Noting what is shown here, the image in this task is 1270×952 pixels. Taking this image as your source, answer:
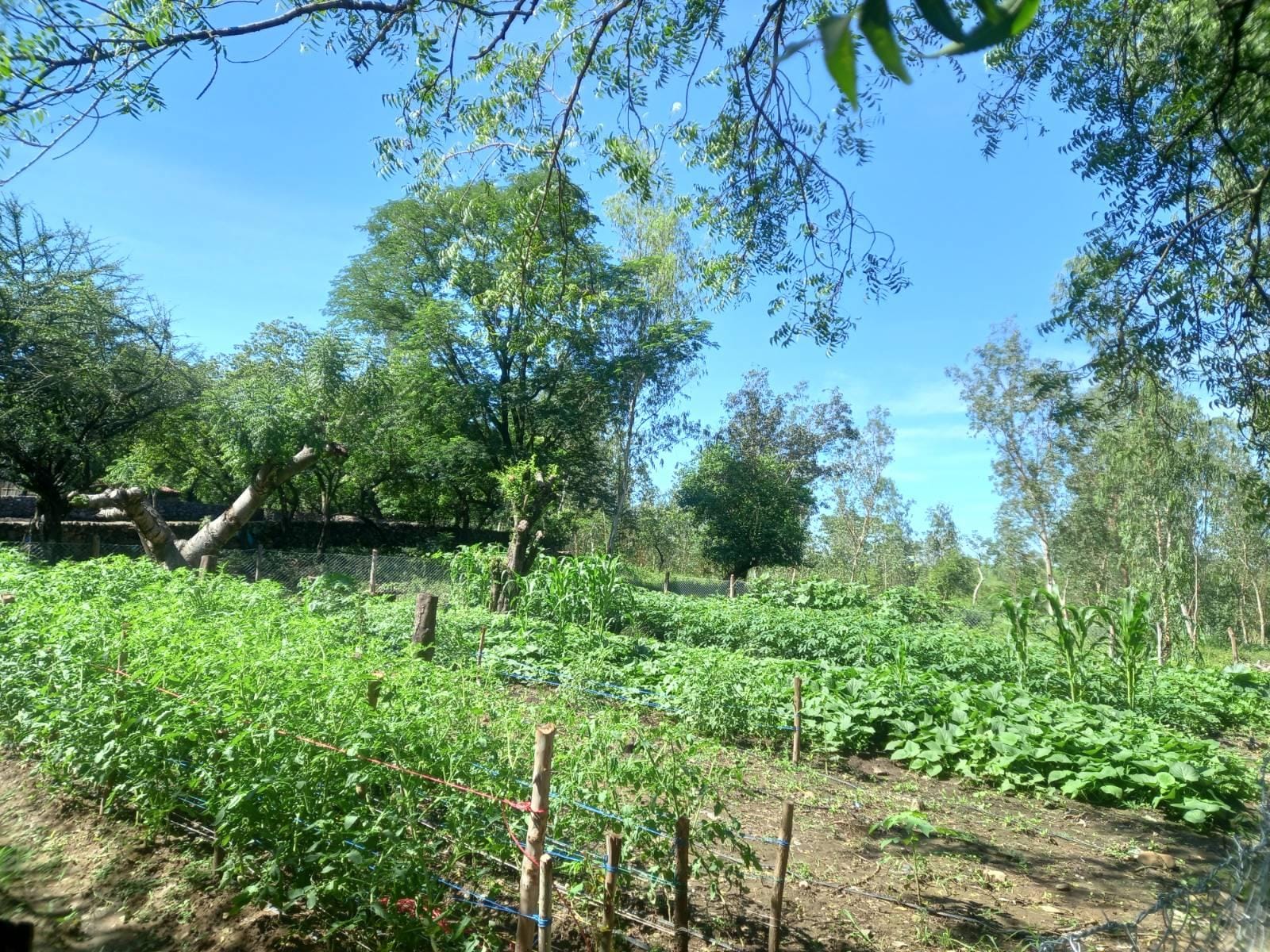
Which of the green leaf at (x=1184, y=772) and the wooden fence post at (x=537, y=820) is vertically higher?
the wooden fence post at (x=537, y=820)

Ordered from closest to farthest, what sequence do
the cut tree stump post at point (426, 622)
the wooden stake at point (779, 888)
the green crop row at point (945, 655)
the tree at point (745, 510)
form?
the wooden stake at point (779, 888) → the cut tree stump post at point (426, 622) → the green crop row at point (945, 655) → the tree at point (745, 510)

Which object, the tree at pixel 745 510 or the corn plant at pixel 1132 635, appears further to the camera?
the tree at pixel 745 510

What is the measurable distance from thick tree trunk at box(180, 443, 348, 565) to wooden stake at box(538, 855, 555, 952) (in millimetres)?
8847

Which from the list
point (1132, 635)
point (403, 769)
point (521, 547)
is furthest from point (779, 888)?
point (521, 547)

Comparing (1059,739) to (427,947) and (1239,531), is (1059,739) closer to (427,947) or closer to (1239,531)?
(427,947)

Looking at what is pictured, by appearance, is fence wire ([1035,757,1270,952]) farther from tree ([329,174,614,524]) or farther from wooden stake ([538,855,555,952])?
tree ([329,174,614,524])

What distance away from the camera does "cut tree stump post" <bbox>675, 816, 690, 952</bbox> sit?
8.98ft

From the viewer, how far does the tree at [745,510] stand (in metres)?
26.4

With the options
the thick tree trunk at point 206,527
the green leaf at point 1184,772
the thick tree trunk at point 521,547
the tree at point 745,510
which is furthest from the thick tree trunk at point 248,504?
the tree at point 745,510

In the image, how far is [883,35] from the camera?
2.18 ft

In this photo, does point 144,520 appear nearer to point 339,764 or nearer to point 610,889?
point 339,764

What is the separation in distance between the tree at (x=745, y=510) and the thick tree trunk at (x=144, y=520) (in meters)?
18.3

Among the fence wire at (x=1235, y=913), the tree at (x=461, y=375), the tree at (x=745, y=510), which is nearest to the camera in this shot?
the fence wire at (x=1235, y=913)

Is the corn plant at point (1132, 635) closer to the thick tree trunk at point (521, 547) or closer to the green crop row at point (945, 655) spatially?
the green crop row at point (945, 655)
